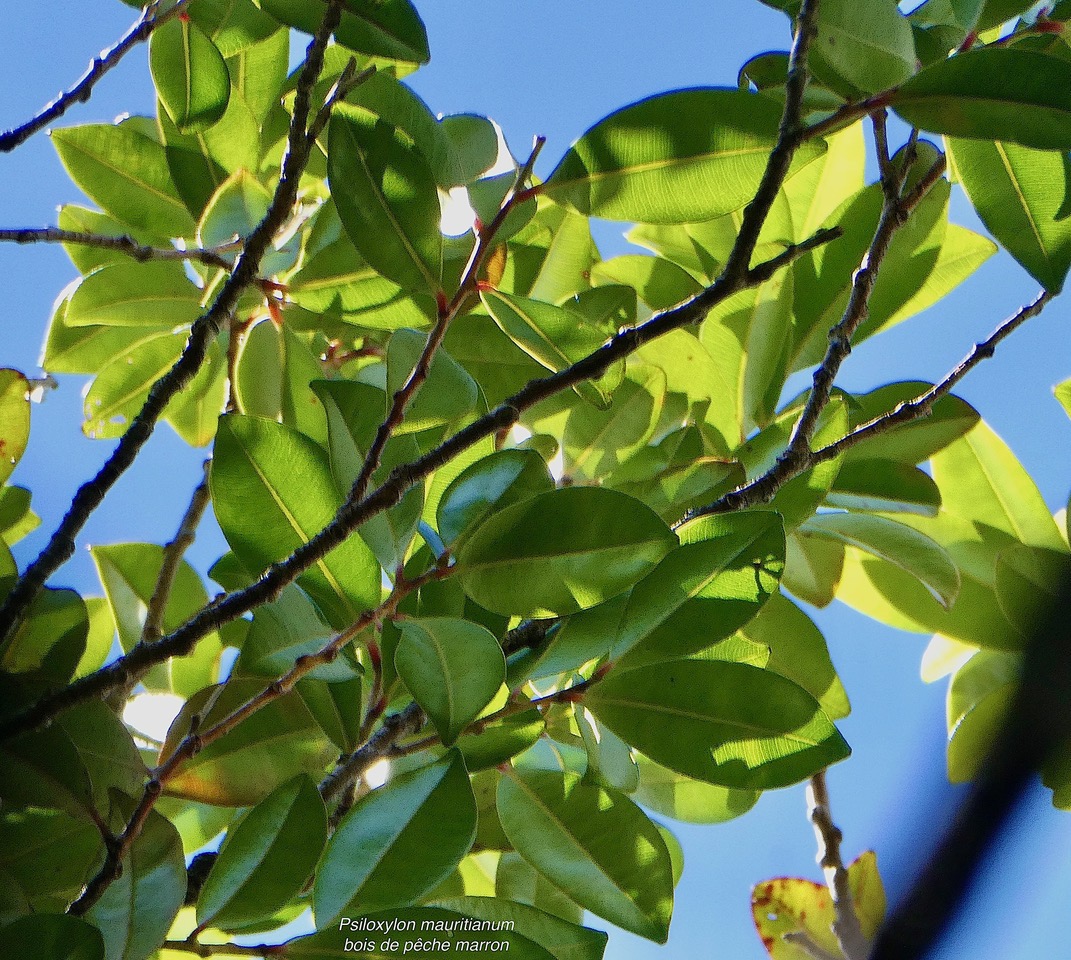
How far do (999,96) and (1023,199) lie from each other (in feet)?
0.62

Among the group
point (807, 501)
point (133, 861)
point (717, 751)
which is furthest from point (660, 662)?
point (133, 861)

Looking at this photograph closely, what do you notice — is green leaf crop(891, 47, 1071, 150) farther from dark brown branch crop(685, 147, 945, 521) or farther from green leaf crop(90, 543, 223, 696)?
green leaf crop(90, 543, 223, 696)

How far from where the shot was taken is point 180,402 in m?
1.44

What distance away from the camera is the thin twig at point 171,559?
3.25 ft

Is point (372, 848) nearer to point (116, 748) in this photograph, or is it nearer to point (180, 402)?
point (116, 748)

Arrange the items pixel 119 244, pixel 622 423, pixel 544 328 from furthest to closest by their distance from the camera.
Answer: pixel 622 423 < pixel 119 244 < pixel 544 328

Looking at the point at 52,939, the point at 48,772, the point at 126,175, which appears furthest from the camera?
the point at 126,175

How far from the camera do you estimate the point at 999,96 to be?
696mm

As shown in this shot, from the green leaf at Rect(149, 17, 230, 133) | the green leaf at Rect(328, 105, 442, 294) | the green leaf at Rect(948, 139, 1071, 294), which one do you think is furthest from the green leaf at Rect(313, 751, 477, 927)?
the green leaf at Rect(149, 17, 230, 133)

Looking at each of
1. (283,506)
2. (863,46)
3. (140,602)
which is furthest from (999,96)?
(140,602)

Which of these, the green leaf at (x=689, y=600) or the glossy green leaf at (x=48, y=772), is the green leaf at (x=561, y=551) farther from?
the glossy green leaf at (x=48, y=772)

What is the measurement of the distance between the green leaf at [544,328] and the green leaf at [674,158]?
0.28 feet

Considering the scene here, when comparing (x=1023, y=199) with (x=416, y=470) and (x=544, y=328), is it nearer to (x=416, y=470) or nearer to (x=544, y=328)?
(x=544, y=328)

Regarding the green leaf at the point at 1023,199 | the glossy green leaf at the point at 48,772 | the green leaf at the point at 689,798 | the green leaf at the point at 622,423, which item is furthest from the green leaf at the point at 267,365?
the green leaf at the point at 1023,199
